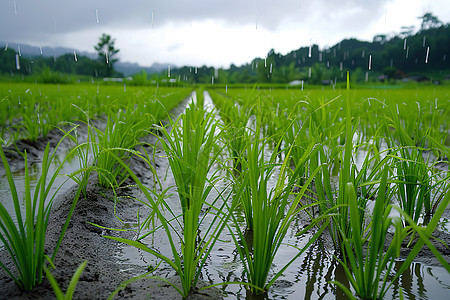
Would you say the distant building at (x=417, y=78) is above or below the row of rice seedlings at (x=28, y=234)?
above

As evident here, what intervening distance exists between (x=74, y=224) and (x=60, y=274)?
0.52 metres

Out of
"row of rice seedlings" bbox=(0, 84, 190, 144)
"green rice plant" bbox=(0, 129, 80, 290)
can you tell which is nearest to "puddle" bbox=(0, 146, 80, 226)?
"row of rice seedlings" bbox=(0, 84, 190, 144)

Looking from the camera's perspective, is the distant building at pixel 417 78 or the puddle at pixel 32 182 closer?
the puddle at pixel 32 182

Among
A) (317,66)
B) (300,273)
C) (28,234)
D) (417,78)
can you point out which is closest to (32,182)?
(28,234)

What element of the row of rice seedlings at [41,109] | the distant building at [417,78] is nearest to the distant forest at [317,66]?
the distant building at [417,78]

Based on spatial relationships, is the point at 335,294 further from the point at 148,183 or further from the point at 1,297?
the point at 148,183

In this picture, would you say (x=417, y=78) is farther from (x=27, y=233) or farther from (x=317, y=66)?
(x=27, y=233)

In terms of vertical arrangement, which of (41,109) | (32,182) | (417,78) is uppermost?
(417,78)

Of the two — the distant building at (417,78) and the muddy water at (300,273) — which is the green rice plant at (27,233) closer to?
the muddy water at (300,273)

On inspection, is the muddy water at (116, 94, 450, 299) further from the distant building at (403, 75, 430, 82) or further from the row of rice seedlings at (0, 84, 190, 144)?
the distant building at (403, 75, 430, 82)

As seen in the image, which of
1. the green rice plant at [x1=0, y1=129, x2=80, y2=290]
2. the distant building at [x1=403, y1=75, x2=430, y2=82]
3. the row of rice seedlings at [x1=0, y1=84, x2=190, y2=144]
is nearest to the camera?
the green rice plant at [x1=0, y1=129, x2=80, y2=290]

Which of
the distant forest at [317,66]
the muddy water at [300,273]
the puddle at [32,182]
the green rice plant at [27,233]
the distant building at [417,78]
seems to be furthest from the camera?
the distant building at [417,78]

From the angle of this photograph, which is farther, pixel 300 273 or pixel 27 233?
pixel 300 273

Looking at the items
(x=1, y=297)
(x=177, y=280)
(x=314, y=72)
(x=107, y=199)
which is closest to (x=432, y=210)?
(x=177, y=280)
